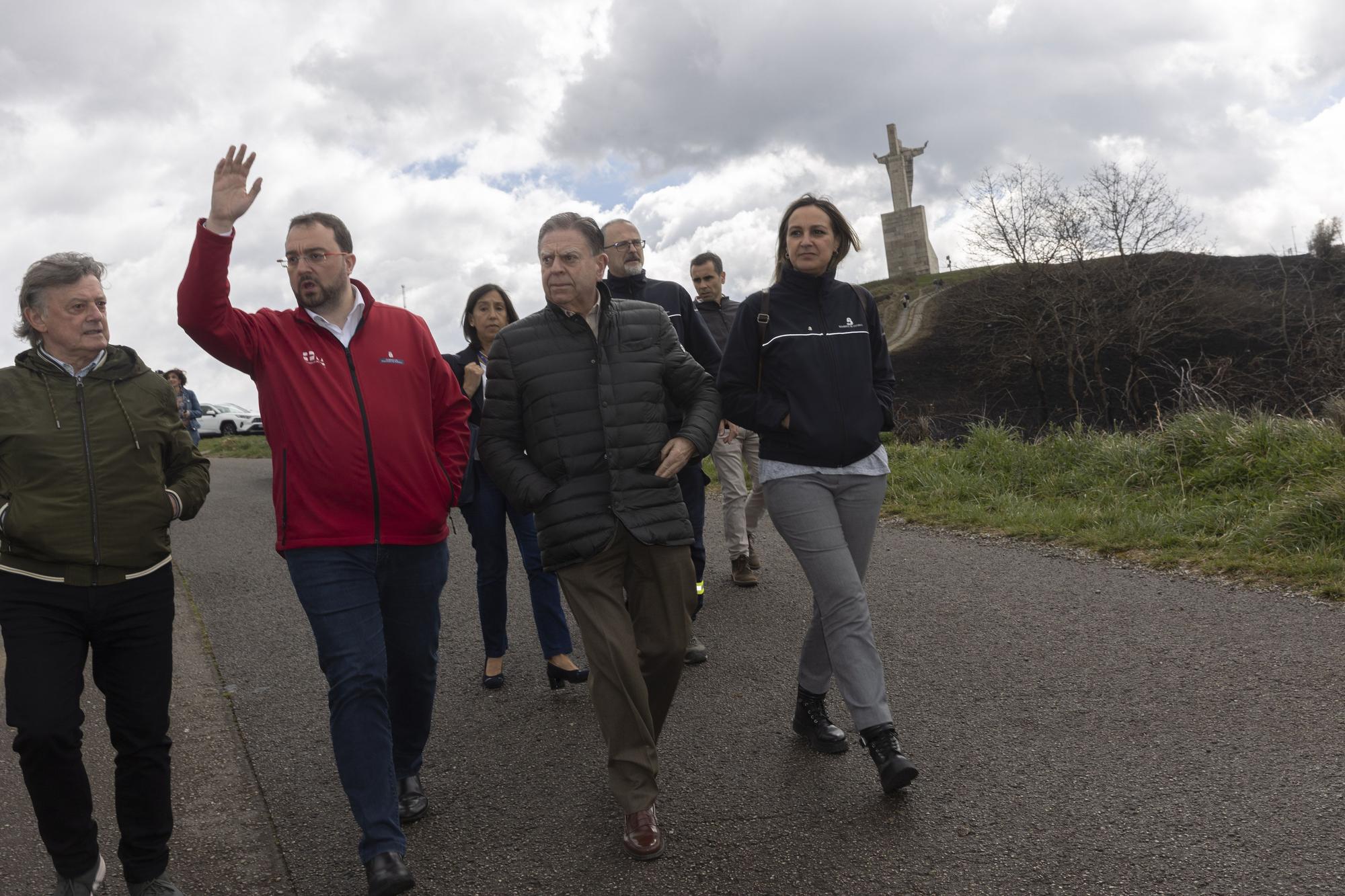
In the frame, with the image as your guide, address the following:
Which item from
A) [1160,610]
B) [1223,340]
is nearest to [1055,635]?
[1160,610]

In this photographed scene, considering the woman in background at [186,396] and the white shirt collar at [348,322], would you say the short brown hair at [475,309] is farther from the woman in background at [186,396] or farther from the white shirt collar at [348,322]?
the woman in background at [186,396]

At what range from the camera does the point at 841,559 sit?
413 centimetres

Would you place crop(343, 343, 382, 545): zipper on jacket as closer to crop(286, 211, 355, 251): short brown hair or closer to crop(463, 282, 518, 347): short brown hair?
crop(286, 211, 355, 251): short brown hair

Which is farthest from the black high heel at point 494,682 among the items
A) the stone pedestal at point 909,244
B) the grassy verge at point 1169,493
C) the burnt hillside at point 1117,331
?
the stone pedestal at point 909,244

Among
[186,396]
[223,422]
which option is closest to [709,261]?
[186,396]

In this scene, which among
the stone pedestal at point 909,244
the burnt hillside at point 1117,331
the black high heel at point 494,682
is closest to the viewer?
the black high heel at point 494,682

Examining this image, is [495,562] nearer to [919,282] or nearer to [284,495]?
[284,495]

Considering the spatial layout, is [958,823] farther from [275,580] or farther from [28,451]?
[275,580]

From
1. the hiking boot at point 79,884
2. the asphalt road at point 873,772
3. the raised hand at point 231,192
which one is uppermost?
the raised hand at point 231,192

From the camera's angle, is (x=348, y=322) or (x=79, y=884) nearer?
(x=79, y=884)

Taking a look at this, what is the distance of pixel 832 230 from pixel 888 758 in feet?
6.72

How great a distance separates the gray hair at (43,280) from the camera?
11.3 feet

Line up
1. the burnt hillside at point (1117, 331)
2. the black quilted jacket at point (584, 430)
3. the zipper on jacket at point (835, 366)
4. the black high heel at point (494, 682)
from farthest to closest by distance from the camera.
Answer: the burnt hillside at point (1117, 331) < the black high heel at point (494, 682) < the zipper on jacket at point (835, 366) < the black quilted jacket at point (584, 430)

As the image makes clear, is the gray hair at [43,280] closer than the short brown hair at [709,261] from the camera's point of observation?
Yes
